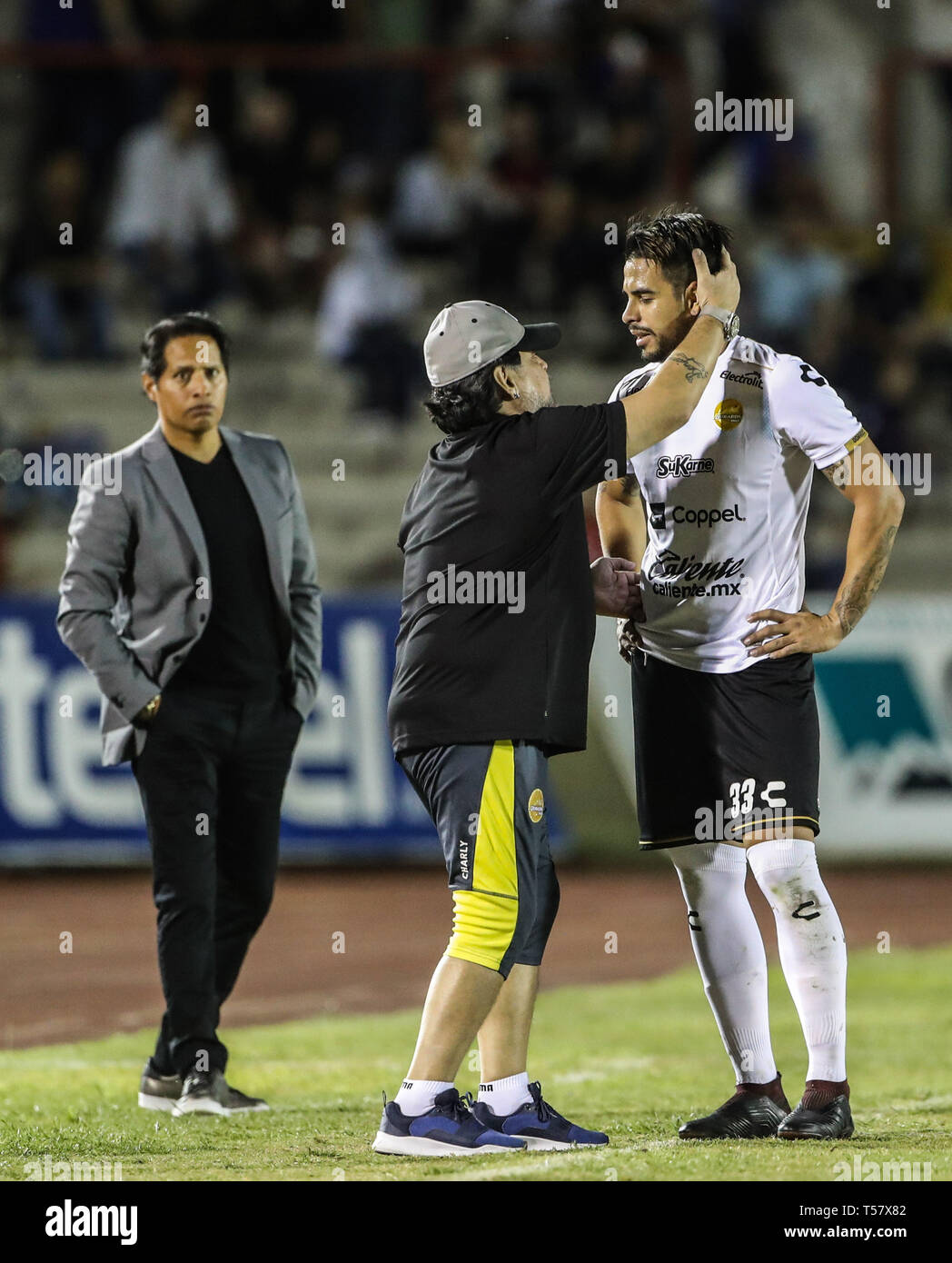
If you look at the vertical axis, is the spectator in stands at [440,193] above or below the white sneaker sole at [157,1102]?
above

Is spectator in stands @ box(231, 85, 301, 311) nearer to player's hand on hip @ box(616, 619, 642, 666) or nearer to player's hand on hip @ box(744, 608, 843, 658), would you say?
player's hand on hip @ box(616, 619, 642, 666)

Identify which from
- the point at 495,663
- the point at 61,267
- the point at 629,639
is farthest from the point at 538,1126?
the point at 61,267

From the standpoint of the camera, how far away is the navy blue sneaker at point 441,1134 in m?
4.55

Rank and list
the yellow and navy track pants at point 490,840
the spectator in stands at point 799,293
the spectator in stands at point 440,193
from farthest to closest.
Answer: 1. the spectator in stands at point 440,193
2. the spectator in stands at point 799,293
3. the yellow and navy track pants at point 490,840

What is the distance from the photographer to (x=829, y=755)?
1199 centimetres

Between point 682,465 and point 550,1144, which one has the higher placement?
point 682,465

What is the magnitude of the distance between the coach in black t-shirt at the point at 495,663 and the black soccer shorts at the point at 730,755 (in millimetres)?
392

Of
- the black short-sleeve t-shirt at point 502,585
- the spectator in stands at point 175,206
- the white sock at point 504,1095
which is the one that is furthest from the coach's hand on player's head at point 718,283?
the spectator in stands at point 175,206

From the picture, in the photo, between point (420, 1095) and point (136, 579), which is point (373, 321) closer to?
point (136, 579)

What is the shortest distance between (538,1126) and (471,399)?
6.06 ft

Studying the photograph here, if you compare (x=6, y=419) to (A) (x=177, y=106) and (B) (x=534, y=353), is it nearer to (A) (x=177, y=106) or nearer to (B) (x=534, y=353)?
(A) (x=177, y=106)

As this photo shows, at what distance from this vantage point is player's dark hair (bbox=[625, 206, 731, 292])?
5.09m

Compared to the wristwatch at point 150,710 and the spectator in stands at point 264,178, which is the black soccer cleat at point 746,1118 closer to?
the wristwatch at point 150,710

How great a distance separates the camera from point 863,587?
5000 mm
